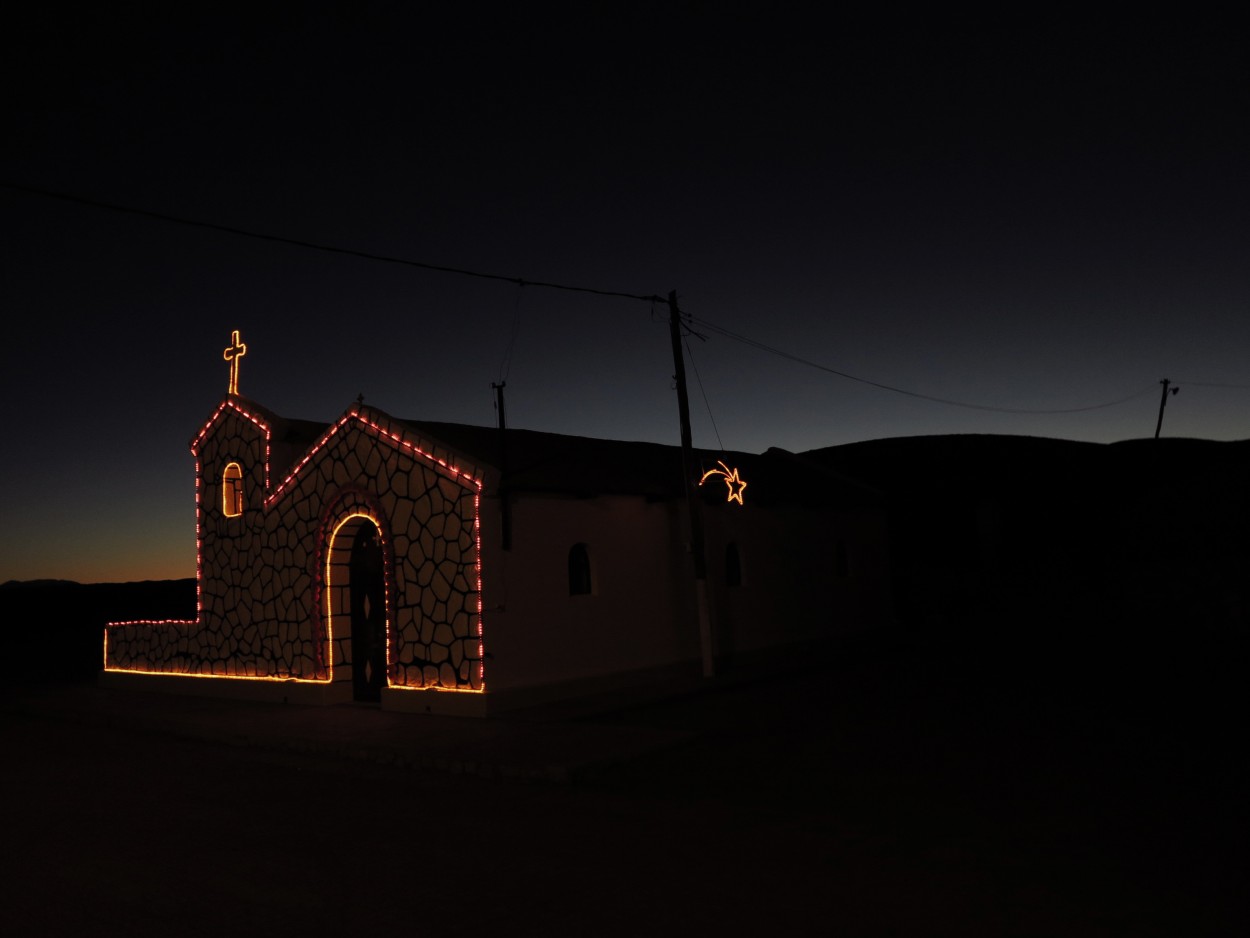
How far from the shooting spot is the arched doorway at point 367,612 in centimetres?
1555

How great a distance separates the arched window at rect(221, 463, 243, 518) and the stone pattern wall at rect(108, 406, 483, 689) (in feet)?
A: 0.52

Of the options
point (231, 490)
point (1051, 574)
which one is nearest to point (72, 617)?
point (231, 490)

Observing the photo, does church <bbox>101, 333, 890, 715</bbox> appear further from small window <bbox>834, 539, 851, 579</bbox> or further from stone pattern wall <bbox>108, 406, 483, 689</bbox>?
small window <bbox>834, 539, 851, 579</bbox>

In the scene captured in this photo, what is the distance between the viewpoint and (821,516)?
22.1 meters

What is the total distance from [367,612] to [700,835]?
9.50 meters

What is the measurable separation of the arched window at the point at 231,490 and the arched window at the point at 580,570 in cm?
646

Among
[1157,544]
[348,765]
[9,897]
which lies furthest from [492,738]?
[1157,544]

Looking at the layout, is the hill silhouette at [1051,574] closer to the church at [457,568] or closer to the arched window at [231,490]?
the church at [457,568]

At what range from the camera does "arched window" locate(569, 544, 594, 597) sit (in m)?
15.6

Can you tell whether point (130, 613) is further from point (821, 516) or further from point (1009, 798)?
point (1009, 798)

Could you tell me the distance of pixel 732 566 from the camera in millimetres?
19266

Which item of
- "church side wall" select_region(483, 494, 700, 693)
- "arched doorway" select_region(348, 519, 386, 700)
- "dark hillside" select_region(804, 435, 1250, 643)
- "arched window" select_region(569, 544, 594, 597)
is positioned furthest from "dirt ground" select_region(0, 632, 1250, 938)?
"dark hillside" select_region(804, 435, 1250, 643)

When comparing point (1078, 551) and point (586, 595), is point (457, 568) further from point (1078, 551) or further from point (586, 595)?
point (1078, 551)

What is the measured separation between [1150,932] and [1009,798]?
3.08 m
